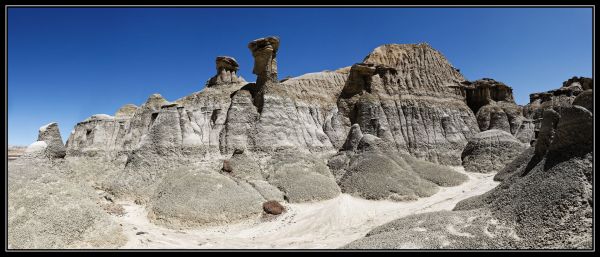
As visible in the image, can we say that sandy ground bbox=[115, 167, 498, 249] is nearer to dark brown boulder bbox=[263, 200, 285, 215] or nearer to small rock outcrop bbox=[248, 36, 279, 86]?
dark brown boulder bbox=[263, 200, 285, 215]

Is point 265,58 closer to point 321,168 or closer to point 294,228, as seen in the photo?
point 321,168

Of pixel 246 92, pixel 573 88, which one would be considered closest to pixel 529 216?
pixel 246 92

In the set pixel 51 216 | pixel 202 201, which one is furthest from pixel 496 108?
pixel 51 216

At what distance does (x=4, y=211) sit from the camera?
13.5 metres

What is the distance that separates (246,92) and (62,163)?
53.2 ft

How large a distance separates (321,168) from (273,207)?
9.18 m

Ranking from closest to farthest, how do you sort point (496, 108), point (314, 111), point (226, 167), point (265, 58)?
1. point (226, 167)
2. point (265, 58)
3. point (314, 111)
4. point (496, 108)

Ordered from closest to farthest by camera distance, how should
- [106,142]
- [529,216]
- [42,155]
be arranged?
[529,216], [42,155], [106,142]

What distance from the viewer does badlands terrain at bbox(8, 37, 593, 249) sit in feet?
44.9

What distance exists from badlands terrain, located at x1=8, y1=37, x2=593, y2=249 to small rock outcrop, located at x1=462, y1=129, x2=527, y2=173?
5.8 inches

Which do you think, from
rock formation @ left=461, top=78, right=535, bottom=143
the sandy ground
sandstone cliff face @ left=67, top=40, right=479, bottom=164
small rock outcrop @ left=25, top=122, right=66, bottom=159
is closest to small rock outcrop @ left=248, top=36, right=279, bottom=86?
sandstone cliff face @ left=67, top=40, right=479, bottom=164

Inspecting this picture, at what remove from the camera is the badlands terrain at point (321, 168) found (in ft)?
44.9

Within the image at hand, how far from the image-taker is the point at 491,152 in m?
37.9

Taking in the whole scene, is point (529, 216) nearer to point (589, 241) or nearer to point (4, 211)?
point (589, 241)
